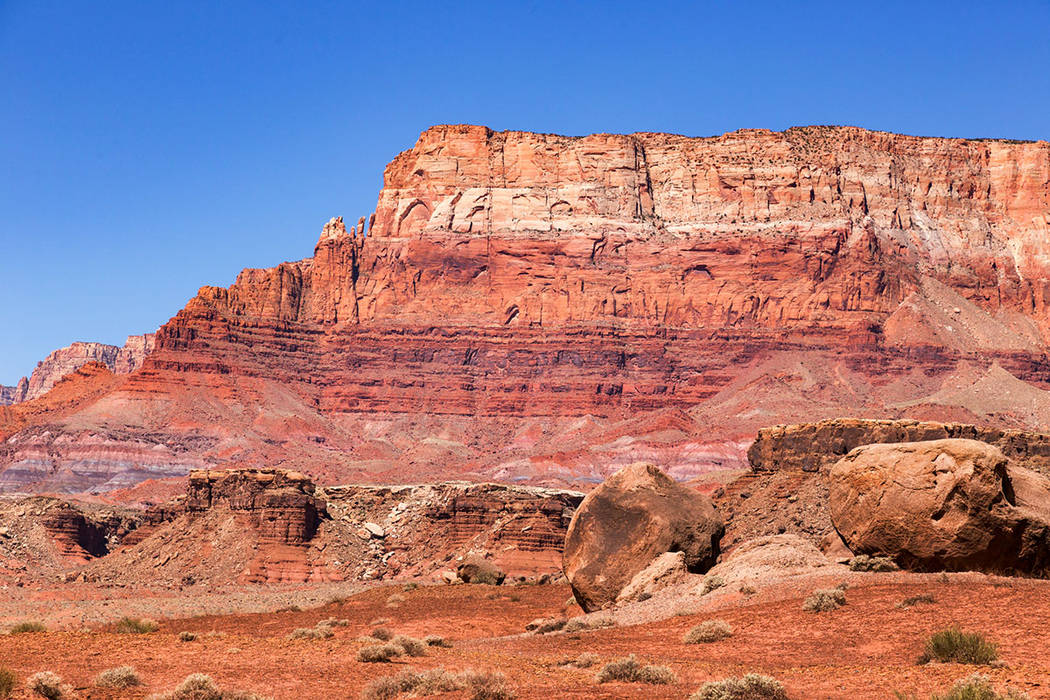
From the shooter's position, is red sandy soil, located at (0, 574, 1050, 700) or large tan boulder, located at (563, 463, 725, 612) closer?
red sandy soil, located at (0, 574, 1050, 700)

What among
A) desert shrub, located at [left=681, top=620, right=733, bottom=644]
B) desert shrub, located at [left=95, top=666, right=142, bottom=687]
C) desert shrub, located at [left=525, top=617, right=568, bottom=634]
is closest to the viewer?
desert shrub, located at [left=95, top=666, right=142, bottom=687]

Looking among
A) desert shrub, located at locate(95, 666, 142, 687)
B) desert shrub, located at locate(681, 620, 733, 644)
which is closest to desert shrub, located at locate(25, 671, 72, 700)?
desert shrub, located at locate(95, 666, 142, 687)

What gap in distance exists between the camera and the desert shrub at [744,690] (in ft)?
52.4

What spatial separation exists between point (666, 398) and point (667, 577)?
143 metres

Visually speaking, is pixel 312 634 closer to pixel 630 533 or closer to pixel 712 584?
pixel 712 584

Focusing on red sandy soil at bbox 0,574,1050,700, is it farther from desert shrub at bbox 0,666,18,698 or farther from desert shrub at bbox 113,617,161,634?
desert shrub at bbox 113,617,161,634

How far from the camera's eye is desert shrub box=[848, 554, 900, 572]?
25.5 metres

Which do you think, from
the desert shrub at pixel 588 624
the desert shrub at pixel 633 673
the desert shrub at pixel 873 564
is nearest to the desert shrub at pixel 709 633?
the desert shrub at pixel 633 673

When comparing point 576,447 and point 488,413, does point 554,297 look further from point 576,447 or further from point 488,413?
point 576,447

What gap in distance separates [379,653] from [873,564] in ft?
33.0

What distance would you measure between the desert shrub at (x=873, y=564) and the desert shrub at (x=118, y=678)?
44.8 feet

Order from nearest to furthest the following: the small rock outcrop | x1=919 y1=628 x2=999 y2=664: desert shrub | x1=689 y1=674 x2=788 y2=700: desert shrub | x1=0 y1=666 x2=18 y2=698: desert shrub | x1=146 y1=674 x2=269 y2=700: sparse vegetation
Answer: x1=689 y1=674 x2=788 y2=700: desert shrub < x1=146 y1=674 x2=269 y2=700: sparse vegetation < x1=0 y1=666 x2=18 y2=698: desert shrub < x1=919 y1=628 x2=999 y2=664: desert shrub < the small rock outcrop

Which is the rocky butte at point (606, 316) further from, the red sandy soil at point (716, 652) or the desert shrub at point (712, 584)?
the red sandy soil at point (716, 652)

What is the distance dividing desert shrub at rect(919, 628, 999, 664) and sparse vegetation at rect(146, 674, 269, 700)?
8966mm
